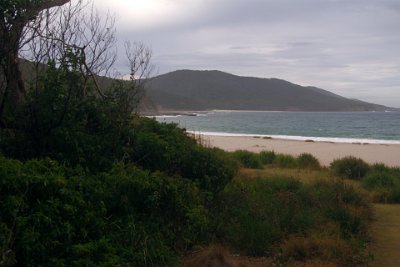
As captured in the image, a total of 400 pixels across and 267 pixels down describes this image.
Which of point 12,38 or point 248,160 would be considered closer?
point 12,38

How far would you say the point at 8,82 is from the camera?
251 inches

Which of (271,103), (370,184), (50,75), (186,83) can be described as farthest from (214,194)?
(271,103)

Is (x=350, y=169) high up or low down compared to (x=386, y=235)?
up

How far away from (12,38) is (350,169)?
10.4 meters

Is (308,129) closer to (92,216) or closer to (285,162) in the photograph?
(285,162)

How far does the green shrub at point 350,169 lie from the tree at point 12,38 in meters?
9.86

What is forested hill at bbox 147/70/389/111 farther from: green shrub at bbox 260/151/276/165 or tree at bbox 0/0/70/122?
tree at bbox 0/0/70/122

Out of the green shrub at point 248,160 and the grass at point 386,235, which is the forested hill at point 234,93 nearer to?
the green shrub at point 248,160

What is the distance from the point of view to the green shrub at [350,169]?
14031 millimetres

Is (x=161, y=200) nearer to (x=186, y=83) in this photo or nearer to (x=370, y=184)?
(x=370, y=184)

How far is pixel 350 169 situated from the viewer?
1420 cm

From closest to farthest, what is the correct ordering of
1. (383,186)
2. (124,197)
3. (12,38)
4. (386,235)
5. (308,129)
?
(124,197) < (12,38) < (386,235) < (383,186) < (308,129)

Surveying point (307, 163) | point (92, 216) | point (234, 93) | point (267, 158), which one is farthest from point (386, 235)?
point (234, 93)

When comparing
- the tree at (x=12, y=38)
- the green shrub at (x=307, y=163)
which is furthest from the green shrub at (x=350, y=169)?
the tree at (x=12, y=38)
